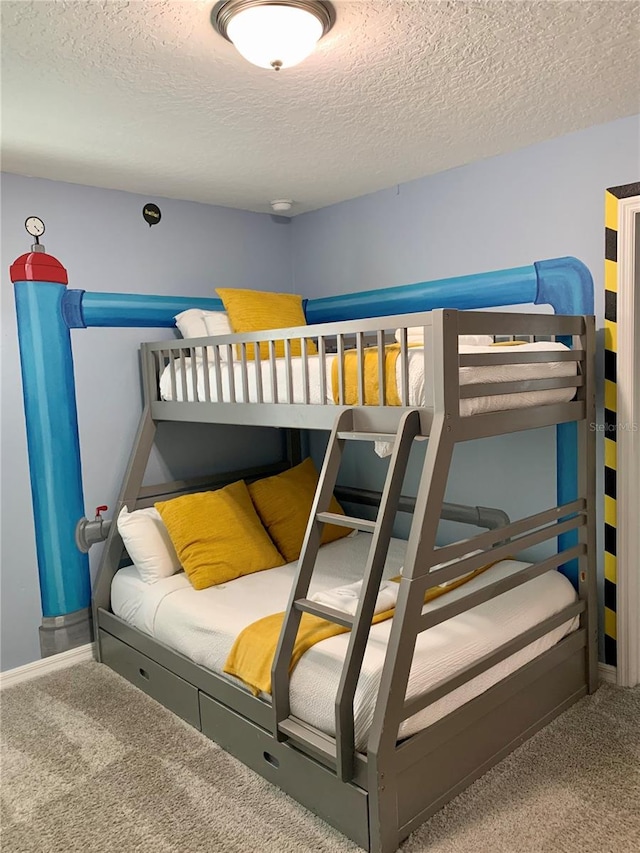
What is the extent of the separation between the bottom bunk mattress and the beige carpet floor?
0.30 meters

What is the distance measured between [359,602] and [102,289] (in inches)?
84.7

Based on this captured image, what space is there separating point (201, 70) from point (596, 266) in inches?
67.1

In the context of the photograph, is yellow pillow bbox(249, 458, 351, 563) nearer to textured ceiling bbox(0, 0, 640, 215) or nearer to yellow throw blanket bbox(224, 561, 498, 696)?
yellow throw blanket bbox(224, 561, 498, 696)

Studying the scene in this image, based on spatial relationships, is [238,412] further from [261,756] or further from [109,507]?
[261,756]

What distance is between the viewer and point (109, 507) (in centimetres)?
337

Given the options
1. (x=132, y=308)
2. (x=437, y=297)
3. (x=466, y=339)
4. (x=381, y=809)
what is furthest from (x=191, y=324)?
(x=381, y=809)

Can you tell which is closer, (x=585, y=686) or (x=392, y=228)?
(x=585, y=686)

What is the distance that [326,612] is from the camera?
2027 mm

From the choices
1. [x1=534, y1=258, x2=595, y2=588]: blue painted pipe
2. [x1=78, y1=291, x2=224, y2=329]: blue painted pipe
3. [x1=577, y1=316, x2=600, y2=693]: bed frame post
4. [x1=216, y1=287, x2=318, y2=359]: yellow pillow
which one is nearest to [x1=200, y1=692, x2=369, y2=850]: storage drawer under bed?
[x1=577, y1=316, x2=600, y2=693]: bed frame post

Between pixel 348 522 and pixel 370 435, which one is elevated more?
pixel 370 435

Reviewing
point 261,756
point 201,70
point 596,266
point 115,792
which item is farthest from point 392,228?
point 115,792

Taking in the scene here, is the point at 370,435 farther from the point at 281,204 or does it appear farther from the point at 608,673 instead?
the point at 281,204

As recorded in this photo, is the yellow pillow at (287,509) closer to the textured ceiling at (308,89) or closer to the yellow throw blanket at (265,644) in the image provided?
the yellow throw blanket at (265,644)

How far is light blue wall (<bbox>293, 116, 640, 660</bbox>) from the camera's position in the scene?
8.85 feet
